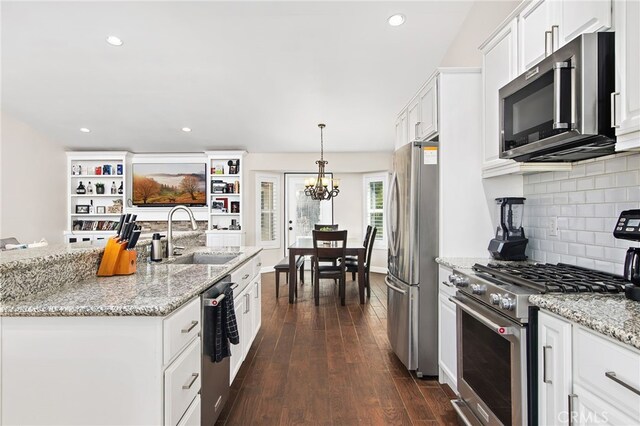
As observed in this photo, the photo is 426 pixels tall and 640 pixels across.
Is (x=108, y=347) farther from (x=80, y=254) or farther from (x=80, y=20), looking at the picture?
(x=80, y=20)

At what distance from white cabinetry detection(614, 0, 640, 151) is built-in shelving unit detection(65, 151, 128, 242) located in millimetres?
7075

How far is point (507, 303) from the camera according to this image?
1.37 metres

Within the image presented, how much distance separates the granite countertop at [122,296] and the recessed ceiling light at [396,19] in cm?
285

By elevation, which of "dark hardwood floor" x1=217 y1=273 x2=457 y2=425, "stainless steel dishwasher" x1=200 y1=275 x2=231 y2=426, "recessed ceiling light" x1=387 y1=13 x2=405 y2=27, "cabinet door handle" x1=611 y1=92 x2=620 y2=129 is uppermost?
"recessed ceiling light" x1=387 y1=13 x2=405 y2=27

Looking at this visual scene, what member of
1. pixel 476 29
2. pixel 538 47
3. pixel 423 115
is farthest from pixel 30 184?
pixel 538 47

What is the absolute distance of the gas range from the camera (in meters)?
1.32

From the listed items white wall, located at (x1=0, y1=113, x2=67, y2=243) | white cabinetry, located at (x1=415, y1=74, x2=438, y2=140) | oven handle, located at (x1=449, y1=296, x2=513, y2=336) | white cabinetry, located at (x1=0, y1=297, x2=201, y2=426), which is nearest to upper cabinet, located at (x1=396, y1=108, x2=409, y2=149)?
white cabinetry, located at (x1=415, y1=74, x2=438, y2=140)

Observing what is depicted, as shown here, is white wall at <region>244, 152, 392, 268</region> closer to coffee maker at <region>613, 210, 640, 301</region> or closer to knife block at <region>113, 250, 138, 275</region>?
knife block at <region>113, 250, 138, 275</region>

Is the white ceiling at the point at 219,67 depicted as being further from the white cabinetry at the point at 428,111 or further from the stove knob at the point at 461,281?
the stove knob at the point at 461,281

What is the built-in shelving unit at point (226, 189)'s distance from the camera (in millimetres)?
6254

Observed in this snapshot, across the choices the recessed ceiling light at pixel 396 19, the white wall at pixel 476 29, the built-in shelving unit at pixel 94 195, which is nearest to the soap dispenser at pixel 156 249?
the recessed ceiling light at pixel 396 19

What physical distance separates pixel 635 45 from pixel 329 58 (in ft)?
10.0

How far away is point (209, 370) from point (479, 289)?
1.44 metres

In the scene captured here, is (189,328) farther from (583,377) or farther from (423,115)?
(423,115)
